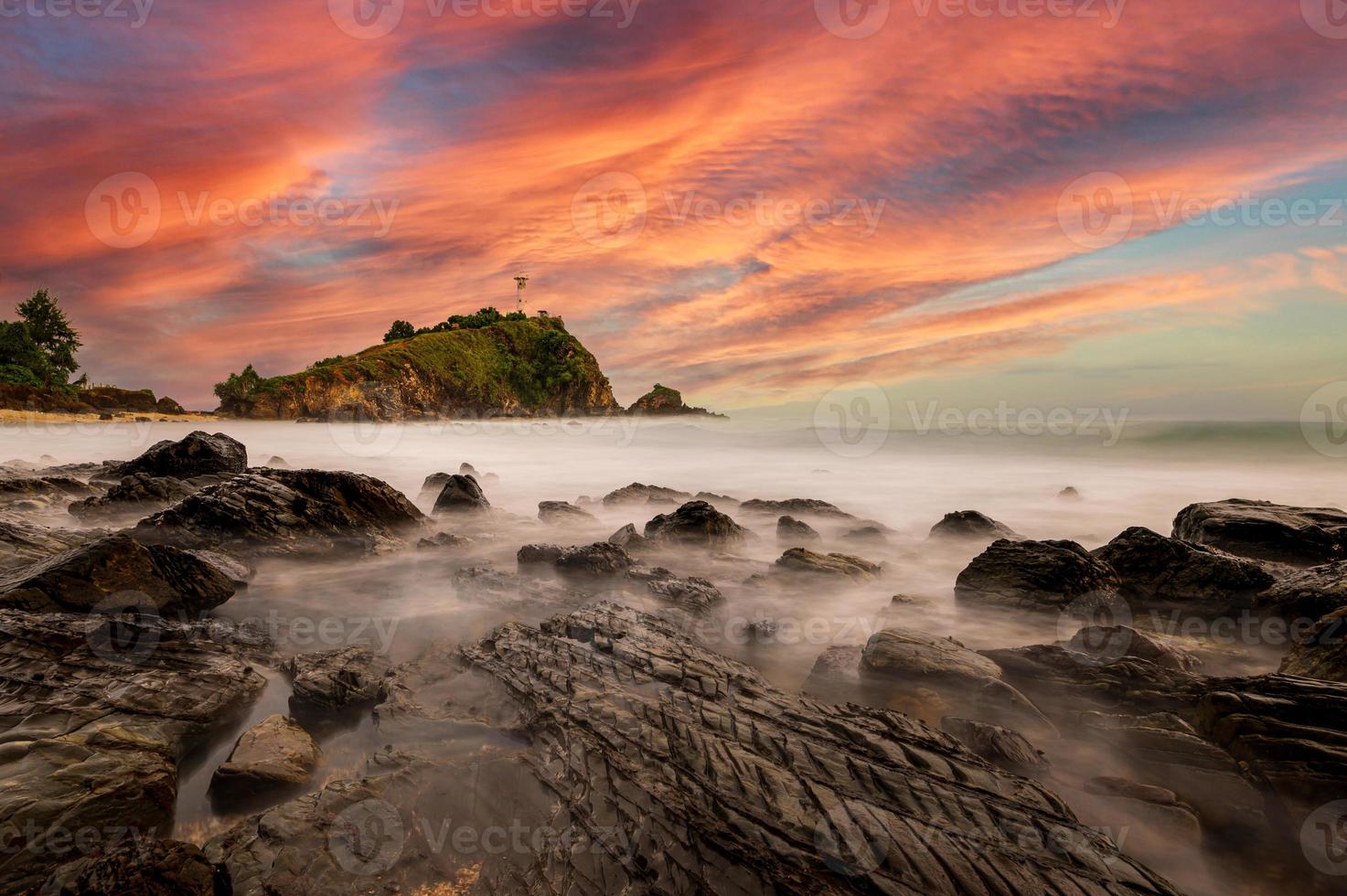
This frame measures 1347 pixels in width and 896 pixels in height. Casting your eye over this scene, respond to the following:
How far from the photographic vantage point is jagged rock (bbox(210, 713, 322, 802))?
401cm

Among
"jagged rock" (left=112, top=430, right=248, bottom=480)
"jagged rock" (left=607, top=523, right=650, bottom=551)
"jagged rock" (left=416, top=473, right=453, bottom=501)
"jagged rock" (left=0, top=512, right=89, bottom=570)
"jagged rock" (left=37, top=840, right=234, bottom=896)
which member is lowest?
"jagged rock" (left=607, top=523, right=650, bottom=551)

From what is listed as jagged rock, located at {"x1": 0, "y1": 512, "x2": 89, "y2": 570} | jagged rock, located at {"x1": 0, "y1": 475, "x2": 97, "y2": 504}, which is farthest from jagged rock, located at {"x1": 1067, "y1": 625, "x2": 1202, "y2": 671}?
jagged rock, located at {"x1": 0, "y1": 475, "x2": 97, "y2": 504}

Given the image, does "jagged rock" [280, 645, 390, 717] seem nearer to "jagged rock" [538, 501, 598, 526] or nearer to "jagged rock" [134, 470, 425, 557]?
"jagged rock" [134, 470, 425, 557]

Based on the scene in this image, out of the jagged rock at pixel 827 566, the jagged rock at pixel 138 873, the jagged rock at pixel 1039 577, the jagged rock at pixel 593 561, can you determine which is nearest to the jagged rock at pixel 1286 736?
the jagged rock at pixel 1039 577

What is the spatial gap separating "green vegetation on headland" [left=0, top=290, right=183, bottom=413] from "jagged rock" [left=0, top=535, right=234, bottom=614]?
7030cm

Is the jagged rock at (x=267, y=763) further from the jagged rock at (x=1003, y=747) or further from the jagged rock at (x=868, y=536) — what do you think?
the jagged rock at (x=868, y=536)

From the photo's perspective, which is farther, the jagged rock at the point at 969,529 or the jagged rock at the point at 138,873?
the jagged rock at the point at 969,529

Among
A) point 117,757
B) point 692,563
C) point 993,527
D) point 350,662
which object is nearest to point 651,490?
point 692,563

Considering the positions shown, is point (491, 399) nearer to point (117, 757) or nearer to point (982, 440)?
point (982, 440)

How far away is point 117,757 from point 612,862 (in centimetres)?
349

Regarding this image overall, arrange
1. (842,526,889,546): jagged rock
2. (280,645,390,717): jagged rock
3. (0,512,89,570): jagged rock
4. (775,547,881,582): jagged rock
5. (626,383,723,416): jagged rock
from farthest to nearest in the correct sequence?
1. (626,383,723,416): jagged rock
2. (842,526,889,546): jagged rock
3. (775,547,881,582): jagged rock
4. (0,512,89,570): jagged rock
5. (280,645,390,717): jagged rock

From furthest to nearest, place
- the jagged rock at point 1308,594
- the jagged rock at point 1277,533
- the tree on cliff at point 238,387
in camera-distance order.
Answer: the tree on cliff at point 238,387, the jagged rock at point 1277,533, the jagged rock at point 1308,594

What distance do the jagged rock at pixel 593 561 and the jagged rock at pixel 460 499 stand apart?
6098 millimetres

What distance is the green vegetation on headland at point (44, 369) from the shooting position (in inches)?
2114
